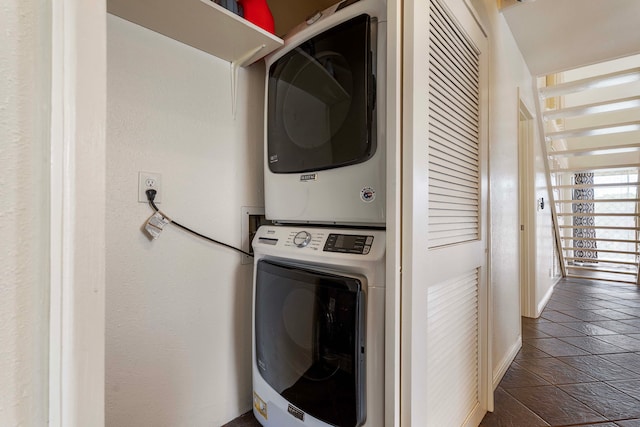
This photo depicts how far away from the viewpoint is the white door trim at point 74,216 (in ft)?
1.23

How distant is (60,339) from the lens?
37cm

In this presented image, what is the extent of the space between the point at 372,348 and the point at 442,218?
532 mm

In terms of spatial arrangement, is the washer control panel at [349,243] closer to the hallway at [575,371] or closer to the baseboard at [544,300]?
the hallway at [575,371]

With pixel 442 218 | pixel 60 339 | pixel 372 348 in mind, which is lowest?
pixel 372 348

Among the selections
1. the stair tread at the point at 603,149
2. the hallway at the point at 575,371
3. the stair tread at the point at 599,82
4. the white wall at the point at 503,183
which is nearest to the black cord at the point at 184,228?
the white wall at the point at 503,183

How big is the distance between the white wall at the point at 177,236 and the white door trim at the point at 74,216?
772mm

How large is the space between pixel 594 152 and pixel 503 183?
7.53 feet

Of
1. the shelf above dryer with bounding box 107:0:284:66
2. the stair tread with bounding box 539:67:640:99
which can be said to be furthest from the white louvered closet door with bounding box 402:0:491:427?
the stair tread with bounding box 539:67:640:99

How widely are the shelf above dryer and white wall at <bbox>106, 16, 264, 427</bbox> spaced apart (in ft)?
0.15

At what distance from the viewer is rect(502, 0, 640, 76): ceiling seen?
1963mm

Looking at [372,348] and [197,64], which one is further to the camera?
[197,64]

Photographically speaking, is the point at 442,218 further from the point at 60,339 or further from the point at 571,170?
the point at 571,170

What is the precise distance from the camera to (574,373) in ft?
6.36

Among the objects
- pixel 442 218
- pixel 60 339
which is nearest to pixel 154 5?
pixel 60 339
